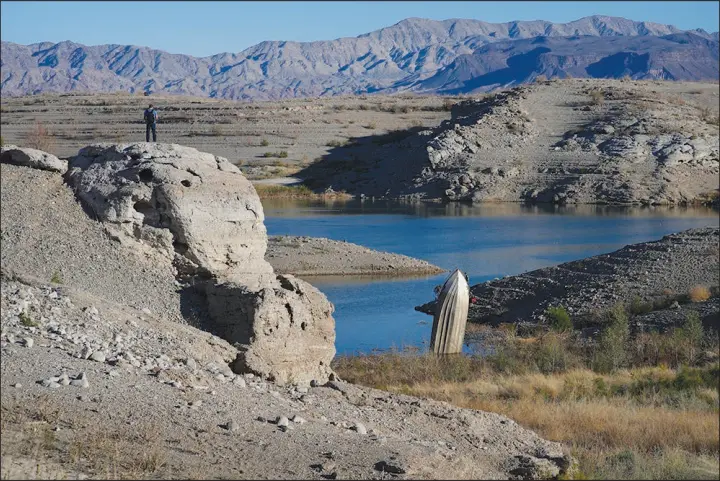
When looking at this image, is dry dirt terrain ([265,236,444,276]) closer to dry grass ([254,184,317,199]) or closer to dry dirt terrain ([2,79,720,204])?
dry dirt terrain ([2,79,720,204])

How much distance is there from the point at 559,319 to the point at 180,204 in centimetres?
1180

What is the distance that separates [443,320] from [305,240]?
1678 centimetres

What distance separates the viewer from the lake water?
24.9m

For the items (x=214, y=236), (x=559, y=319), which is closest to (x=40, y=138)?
(x=559, y=319)

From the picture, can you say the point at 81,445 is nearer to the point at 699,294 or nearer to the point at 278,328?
the point at 278,328

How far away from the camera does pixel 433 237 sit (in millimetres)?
40656

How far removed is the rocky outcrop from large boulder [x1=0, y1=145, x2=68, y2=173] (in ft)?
0.90

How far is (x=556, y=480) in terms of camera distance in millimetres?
8102

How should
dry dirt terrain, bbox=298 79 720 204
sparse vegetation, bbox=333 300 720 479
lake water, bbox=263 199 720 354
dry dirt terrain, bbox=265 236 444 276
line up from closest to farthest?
sparse vegetation, bbox=333 300 720 479
lake water, bbox=263 199 720 354
dry dirt terrain, bbox=265 236 444 276
dry dirt terrain, bbox=298 79 720 204

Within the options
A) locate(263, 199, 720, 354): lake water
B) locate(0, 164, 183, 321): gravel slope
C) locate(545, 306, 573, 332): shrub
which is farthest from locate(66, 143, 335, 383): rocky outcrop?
locate(545, 306, 573, 332): shrub

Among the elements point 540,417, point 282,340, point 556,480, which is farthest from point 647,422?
point 282,340

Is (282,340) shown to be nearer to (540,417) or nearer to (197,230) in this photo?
(197,230)

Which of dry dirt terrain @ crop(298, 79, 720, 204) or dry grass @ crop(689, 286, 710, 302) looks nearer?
dry grass @ crop(689, 286, 710, 302)

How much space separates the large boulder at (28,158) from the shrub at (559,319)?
1216cm
